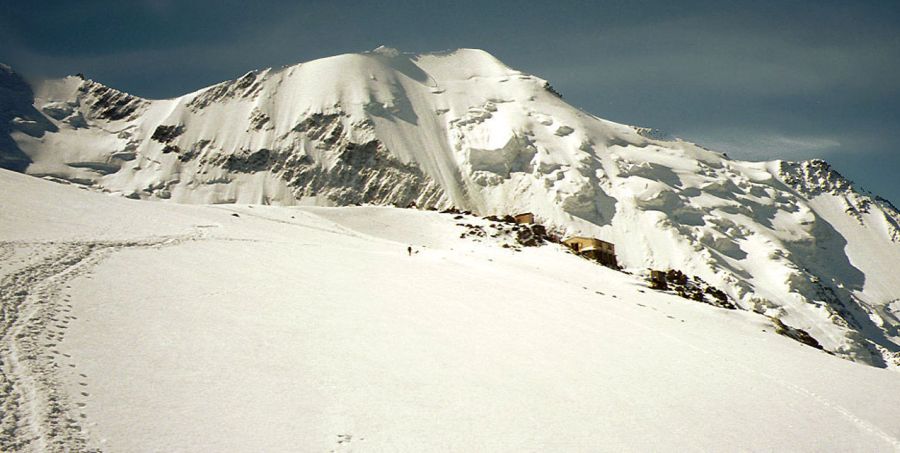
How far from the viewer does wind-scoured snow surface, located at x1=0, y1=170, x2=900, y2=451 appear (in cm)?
714

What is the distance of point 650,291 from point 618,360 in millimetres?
18007

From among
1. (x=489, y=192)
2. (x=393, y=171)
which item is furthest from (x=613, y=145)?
(x=393, y=171)

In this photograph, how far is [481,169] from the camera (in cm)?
9919

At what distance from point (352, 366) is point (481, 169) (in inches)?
3568

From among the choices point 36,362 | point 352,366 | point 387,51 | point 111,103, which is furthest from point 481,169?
point 36,362

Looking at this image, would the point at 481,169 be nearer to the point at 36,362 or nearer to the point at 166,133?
the point at 166,133

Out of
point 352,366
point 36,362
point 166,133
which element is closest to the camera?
point 36,362

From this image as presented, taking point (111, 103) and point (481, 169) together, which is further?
point (111, 103)

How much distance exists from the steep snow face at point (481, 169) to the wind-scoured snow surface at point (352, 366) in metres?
65.5

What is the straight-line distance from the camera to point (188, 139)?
107 meters

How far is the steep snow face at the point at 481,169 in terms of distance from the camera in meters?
86.8

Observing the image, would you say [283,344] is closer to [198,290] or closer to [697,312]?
[198,290]

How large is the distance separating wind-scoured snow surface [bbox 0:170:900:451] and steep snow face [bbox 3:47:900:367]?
6552 cm

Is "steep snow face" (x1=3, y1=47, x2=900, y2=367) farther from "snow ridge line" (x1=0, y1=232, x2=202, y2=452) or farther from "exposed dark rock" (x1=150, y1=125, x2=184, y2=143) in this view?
"snow ridge line" (x1=0, y1=232, x2=202, y2=452)
